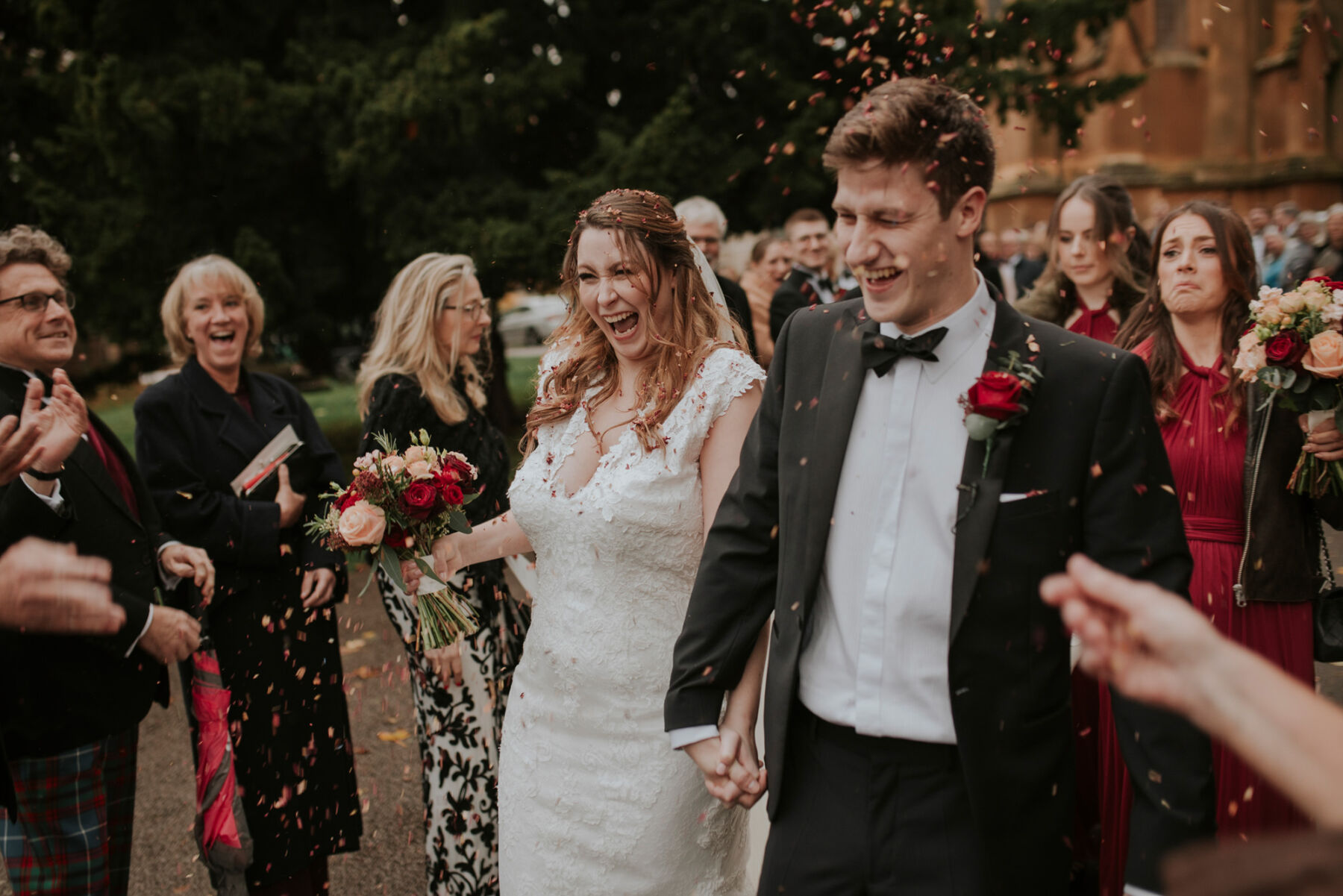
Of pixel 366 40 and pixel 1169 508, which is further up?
pixel 366 40

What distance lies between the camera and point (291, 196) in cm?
1138

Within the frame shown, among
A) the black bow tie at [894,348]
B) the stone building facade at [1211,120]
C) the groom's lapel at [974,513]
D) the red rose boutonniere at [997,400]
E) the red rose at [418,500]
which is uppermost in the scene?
the stone building facade at [1211,120]

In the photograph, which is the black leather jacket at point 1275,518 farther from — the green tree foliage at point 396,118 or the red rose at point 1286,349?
the green tree foliage at point 396,118

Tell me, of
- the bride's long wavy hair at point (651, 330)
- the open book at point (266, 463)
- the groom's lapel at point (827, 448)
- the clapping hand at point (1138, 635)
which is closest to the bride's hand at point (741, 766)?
the groom's lapel at point (827, 448)

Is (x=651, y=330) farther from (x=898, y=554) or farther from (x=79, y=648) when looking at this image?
(x=79, y=648)

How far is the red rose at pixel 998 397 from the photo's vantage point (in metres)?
1.95

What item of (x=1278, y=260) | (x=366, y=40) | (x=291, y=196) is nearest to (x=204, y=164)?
(x=291, y=196)

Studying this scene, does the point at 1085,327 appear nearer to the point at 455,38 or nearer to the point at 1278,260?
the point at 455,38

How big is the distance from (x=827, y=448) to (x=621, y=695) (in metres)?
1.19

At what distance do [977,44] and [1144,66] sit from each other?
58.7 ft

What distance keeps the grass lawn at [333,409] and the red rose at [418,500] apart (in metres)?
10.1

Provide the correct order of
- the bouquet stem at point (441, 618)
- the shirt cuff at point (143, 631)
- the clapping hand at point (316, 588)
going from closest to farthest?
the shirt cuff at point (143, 631), the bouquet stem at point (441, 618), the clapping hand at point (316, 588)

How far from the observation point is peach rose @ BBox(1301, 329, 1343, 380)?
10.3 feet

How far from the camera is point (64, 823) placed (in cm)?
331
